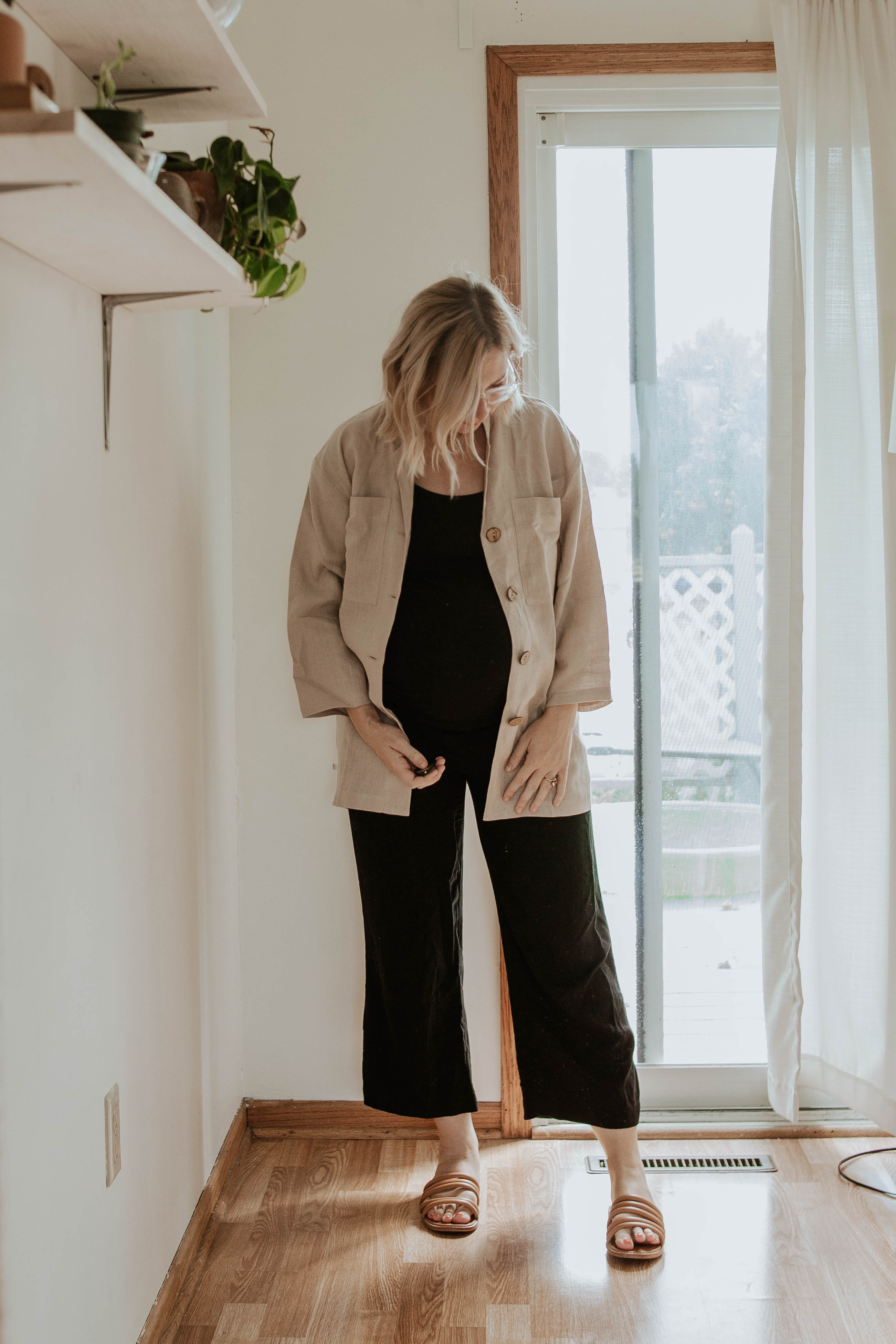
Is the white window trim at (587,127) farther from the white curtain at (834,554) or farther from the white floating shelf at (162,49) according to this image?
the white floating shelf at (162,49)

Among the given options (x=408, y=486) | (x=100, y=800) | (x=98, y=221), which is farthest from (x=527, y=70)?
(x=100, y=800)

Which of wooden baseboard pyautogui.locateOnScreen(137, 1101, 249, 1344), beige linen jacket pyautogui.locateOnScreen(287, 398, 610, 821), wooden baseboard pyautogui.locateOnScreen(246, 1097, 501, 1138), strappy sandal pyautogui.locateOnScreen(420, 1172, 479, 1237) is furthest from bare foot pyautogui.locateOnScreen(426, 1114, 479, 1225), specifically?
beige linen jacket pyautogui.locateOnScreen(287, 398, 610, 821)

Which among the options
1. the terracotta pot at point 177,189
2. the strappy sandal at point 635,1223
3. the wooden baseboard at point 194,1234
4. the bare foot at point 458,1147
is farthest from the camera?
the bare foot at point 458,1147

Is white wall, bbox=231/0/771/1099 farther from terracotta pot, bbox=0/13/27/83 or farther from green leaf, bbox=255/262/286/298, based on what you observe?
terracotta pot, bbox=0/13/27/83

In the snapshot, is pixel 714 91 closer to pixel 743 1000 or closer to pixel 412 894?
pixel 412 894

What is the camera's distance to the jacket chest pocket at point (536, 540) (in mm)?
1599

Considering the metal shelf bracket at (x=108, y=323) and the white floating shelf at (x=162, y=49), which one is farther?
the metal shelf bracket at (x=108, y=323)

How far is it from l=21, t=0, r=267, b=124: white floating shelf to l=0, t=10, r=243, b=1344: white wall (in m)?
0.03

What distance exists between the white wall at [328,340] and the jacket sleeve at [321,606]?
11.8 inches

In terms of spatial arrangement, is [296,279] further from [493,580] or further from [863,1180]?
[863,1180]

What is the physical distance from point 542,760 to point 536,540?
348mm

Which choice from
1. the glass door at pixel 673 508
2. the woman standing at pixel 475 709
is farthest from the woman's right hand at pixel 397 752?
the glass door at pixel 673 508

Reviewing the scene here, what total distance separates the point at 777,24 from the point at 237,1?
113cm

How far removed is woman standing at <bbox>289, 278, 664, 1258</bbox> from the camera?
62.7 inches
